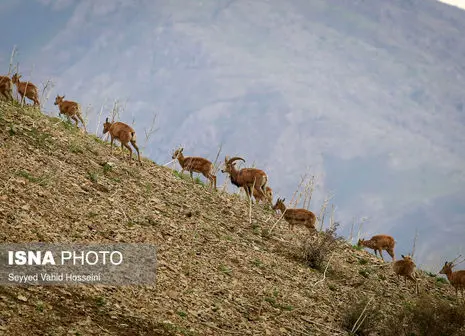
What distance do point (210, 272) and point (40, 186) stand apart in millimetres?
4010

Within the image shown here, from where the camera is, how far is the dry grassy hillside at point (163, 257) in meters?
9.10

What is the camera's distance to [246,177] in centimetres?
1922

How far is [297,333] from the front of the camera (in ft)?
36.7

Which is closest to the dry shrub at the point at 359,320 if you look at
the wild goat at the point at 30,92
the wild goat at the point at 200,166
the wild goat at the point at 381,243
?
the wild goat at the point at 200,166

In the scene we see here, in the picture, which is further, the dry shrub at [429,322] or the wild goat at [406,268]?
the wild goat at [406,268]

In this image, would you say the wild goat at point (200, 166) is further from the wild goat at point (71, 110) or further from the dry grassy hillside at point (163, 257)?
the wild goat at point (71, 110)

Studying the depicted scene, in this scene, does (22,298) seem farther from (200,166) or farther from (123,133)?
(200,166)

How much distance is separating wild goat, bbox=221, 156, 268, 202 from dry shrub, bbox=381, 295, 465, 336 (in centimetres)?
710

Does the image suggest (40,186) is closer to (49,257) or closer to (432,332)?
(49,257)

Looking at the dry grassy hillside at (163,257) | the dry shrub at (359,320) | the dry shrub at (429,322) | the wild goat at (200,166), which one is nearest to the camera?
the dry grassy hillside at (163,257)

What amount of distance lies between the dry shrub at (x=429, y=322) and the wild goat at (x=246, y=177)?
7105mm

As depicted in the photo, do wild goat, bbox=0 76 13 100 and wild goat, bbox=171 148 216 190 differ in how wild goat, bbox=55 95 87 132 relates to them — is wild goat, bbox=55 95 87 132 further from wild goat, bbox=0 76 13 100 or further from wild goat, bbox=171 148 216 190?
wild goat, bbox=171 148 216 190

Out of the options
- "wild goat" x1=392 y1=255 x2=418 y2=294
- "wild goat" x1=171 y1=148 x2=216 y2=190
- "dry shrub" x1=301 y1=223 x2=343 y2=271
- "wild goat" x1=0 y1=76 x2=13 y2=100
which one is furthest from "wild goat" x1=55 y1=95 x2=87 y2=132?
"wild goat" x1=392 y1=255 x2=418 y2=294

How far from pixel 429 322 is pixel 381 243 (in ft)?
27.0
